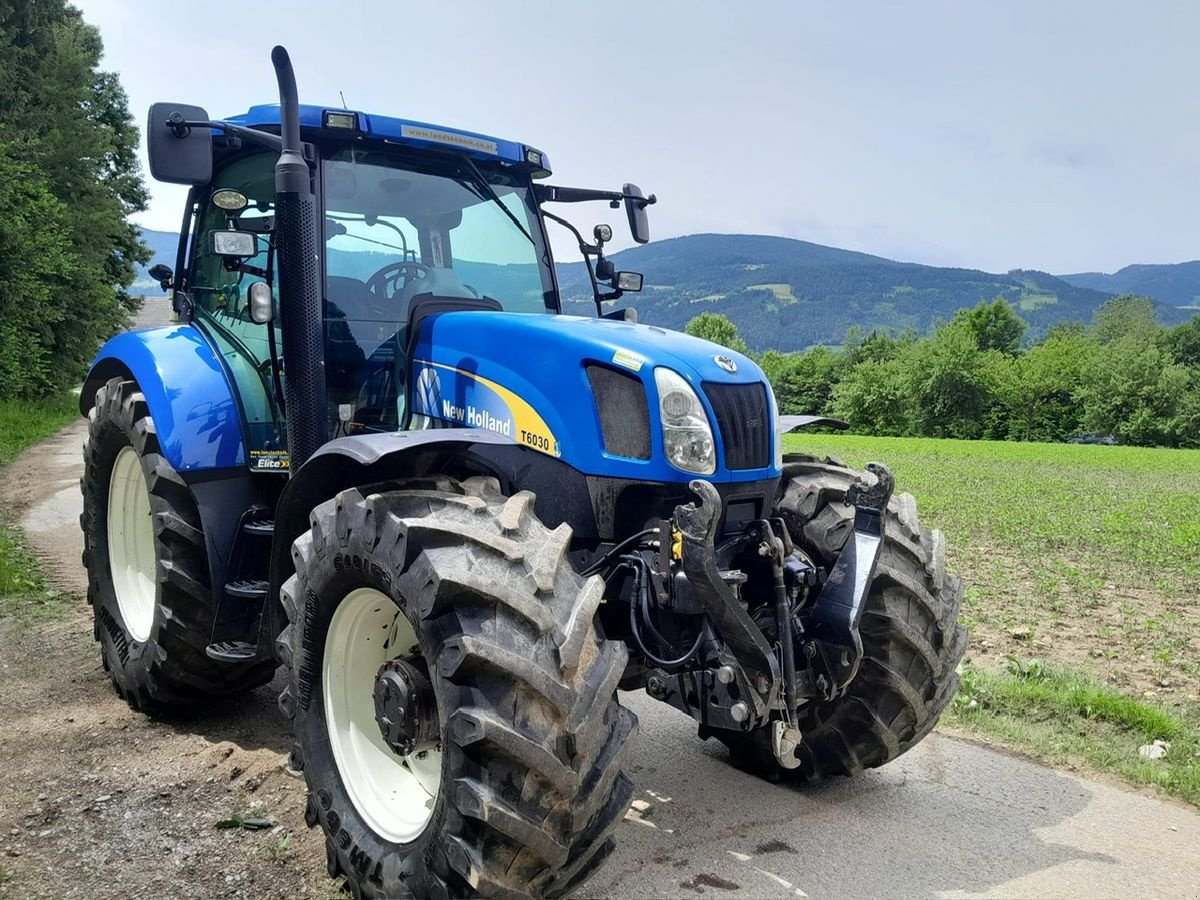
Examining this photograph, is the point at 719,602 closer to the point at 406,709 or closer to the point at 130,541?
the point at 406,709

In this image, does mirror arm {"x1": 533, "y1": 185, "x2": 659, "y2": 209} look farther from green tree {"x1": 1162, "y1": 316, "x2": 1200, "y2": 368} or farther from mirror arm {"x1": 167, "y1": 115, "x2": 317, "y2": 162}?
green tree {"x1": 1162, "y1": 316, "x2": 1200, "y2": 368}

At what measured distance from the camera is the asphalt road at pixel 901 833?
140 inches

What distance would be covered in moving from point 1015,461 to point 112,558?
27.9m

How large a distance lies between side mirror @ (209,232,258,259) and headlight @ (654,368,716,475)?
1831 mm

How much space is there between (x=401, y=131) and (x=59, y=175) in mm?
27214

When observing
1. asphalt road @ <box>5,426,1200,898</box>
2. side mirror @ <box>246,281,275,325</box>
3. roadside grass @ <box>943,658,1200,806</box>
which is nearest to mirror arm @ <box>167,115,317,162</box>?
side mirror @ <box>246,281,275,325</box>

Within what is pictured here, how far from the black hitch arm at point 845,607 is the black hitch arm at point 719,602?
1.29 feet

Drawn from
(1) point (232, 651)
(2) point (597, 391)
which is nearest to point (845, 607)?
(2) point (597, 391)

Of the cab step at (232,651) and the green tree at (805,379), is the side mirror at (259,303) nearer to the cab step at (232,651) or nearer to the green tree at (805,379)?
the cab step at (232,651)

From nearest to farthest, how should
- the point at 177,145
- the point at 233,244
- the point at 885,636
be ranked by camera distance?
the point at 177,145
the point at 885,636
the point at 233,244

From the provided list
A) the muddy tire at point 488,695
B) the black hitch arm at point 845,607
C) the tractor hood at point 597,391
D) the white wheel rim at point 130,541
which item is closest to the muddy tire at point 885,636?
the black hitch arm at point 845,607

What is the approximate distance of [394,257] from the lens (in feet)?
15.1

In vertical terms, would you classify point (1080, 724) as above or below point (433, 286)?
below

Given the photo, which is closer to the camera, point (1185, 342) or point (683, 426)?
point (683, 426)
